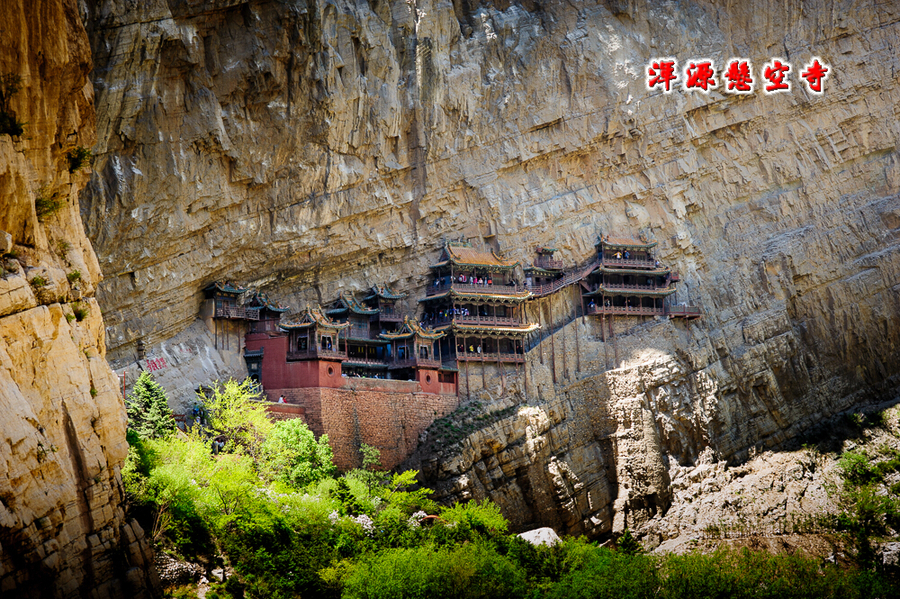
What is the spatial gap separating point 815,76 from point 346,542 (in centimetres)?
3506

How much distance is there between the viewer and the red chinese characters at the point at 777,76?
150 ft

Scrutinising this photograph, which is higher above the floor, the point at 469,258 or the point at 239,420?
the point at 469,258

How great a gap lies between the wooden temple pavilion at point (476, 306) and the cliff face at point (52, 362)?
68.4ft

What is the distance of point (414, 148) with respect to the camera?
39875mm

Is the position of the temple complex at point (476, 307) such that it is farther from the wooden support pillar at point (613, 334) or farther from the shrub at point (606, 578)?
the shrub at point (606, 578)

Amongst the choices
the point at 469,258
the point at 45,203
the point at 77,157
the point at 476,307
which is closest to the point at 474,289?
the point at 476,307

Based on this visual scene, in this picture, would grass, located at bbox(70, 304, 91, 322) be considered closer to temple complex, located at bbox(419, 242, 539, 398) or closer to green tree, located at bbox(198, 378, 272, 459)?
green tree, located at bbox(198, 378, 272, 459)

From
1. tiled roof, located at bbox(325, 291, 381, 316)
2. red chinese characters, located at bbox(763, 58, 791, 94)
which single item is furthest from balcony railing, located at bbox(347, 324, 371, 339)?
red chinese characters, located at bbox(763, 58, 791, 94)

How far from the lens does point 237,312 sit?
35781 mm

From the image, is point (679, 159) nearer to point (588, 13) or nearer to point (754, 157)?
point (754, 157)

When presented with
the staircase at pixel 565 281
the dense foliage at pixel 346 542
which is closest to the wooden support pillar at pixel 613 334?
the staircase at pixel 565 281

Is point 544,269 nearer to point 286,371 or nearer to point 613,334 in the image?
point 613,334

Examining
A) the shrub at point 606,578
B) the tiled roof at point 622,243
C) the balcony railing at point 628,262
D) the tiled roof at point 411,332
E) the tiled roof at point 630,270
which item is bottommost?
the shrub at point 606,578

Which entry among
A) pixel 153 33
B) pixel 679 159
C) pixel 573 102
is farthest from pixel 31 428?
pixel 679 159
